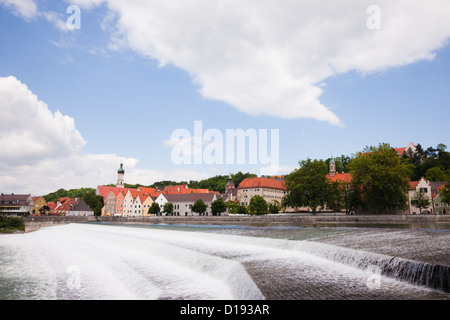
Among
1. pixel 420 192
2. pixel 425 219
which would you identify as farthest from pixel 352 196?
pixel 425 219

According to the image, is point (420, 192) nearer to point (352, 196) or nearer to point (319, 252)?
point (352, 196)

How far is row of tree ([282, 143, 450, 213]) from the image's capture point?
57.4 meters

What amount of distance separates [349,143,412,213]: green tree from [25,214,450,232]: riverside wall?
8.23 metres

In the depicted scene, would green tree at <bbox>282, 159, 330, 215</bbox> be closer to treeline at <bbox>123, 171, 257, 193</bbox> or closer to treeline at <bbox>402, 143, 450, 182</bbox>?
treeline at <bbox>402, 143, 450, 182</bbox>

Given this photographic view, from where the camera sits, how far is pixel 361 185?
6550cm

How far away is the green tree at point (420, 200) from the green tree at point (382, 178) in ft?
30.6

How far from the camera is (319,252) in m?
15.6

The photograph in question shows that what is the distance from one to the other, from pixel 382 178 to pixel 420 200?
52.2 ft

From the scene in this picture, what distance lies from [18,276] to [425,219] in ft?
165

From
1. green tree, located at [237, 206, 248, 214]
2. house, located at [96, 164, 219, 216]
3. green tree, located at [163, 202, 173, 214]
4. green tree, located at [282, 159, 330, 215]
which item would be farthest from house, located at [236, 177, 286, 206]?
green tree, located at [282, 159, 330, 215]

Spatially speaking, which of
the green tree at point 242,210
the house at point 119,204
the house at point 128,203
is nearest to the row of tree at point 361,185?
the green tree at point 242,210

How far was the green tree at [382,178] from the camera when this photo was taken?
5703cm

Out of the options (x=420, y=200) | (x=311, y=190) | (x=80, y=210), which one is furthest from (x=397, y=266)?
(x=80, y=210)

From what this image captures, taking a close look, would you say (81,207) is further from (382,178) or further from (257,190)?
(382,178)
